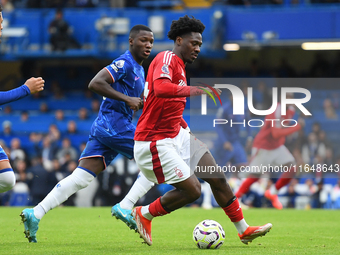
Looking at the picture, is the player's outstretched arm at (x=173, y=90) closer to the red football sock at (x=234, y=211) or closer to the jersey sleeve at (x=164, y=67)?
the jersey sleeve at (x=164, y=67)

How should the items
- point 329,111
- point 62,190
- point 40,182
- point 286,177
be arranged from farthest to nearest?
1. point 329,111
2. point 40,182
3. point 286,177
4. point 62,190

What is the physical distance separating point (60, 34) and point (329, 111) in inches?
366

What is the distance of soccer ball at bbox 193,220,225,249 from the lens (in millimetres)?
5609

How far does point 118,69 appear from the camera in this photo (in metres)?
6.40

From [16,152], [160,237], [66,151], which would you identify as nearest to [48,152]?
[66,151]

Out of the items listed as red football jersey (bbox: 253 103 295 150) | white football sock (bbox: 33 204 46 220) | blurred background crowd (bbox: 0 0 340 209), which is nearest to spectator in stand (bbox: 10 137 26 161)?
blurred background crowd (bbox: 0 0 340 209)

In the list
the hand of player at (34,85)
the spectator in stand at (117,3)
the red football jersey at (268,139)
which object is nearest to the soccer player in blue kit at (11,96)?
the hand of player at (34,85)

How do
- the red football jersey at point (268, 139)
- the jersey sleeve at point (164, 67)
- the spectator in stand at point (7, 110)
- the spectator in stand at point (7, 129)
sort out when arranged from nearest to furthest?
the jersey sleeve at point (164, 67) → the red football jersey at point (268, 139) → the spectator in stand at point (7, 129) → the spectator in stand at point (7, 110)

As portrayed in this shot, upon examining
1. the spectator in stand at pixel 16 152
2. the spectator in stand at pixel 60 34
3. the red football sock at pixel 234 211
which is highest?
the spectator in stand at pixel 60 34

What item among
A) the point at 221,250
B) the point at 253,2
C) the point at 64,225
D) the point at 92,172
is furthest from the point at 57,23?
the point at 221,250

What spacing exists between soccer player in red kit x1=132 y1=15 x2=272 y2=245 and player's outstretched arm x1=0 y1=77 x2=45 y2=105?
1.10m

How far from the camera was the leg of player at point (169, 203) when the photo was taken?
18.0ft

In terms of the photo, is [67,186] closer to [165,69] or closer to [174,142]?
[174,142]

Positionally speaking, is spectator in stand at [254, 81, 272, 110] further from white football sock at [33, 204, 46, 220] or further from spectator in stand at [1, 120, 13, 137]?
white football sock at [33, 204, 46, 220]
